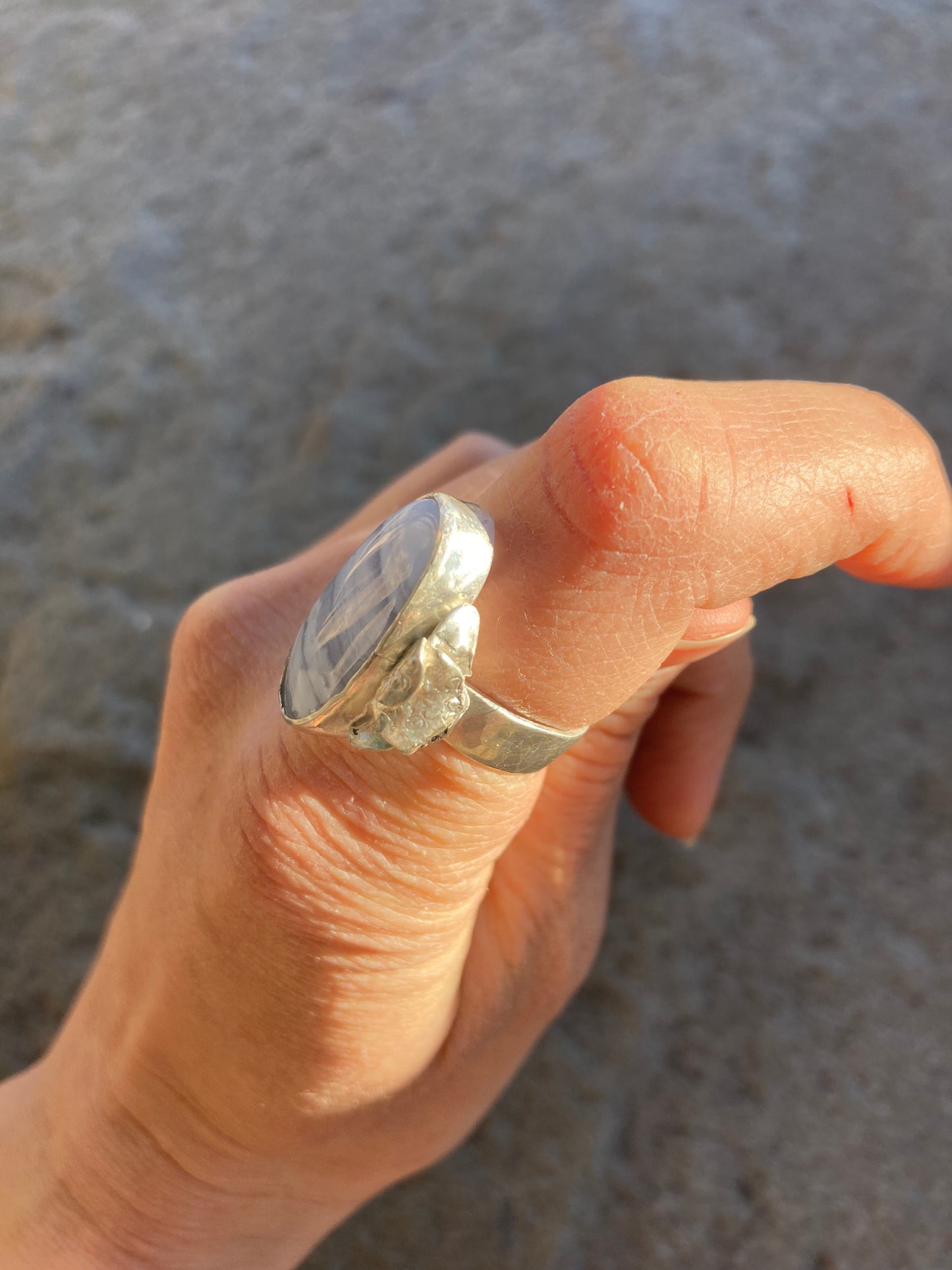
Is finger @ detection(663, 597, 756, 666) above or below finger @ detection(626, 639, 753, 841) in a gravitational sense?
above

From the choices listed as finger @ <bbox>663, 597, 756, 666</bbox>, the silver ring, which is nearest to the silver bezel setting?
the silver ring

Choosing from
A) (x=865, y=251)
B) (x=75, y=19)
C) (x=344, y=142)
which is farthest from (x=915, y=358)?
(x=75, y=19)

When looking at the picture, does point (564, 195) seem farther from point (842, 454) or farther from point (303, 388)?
point (842, 454)

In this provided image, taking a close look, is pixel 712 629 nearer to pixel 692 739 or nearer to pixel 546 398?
pixel 692 739

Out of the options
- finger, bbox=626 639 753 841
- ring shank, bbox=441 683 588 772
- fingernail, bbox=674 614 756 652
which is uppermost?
ring shank, bbox=441 683 588 772

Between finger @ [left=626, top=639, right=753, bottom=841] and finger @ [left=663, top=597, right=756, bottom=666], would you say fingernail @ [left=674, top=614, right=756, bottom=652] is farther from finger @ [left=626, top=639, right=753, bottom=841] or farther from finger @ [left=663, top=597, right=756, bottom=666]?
finger @ [left=626, top=639, right=753, bottom=841]

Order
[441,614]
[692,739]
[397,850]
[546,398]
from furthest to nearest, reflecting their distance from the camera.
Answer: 1. [546,398]
2. [692,739]
3. [397,850]
4. [441,614]

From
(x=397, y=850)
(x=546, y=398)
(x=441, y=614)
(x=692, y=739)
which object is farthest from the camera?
(x=546, y=398)

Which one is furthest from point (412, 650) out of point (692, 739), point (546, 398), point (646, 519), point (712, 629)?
point (546, 398)

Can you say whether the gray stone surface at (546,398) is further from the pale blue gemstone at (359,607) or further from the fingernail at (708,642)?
the pale blue gemstone at (359,607)
